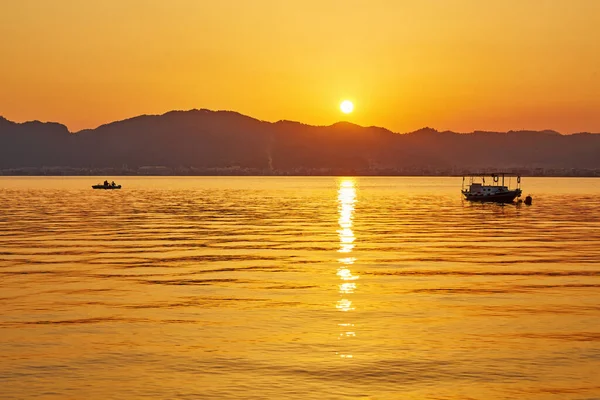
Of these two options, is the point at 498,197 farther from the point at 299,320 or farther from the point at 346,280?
the point at 299,320

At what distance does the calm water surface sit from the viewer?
71.6 feet

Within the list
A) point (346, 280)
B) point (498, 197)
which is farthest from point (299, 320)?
point (498, 197)

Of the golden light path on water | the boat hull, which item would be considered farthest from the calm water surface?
the boat hull

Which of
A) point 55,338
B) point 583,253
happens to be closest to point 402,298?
point 55,338

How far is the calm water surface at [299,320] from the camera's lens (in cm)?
2183

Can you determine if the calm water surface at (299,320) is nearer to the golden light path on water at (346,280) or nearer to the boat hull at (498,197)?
the golden light path on water at (346,280)

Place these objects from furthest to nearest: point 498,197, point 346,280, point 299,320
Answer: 1. point 498,197
2. point 346,280
3. point 299,320

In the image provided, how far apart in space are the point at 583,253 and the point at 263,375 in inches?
1509

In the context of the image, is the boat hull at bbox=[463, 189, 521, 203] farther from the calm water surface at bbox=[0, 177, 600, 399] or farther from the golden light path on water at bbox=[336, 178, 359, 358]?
the calm water surface at bbox=[0, 177, 600, 399]

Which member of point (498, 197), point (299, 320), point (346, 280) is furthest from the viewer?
point (498, 197)

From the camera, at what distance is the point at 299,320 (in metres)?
30.1

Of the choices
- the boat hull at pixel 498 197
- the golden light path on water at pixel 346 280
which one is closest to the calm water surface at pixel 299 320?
the golden light path on water at pixel 346 280

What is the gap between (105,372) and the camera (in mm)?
22938

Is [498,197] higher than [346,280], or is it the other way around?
[346,280]
